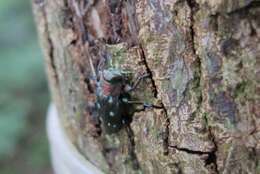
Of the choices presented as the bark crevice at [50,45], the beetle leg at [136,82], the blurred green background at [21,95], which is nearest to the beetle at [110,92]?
the beetle leg at [136,82]

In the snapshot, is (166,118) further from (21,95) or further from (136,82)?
(21,95)

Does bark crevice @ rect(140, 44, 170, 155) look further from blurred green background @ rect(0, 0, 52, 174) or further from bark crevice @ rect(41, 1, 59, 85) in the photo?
blurred green background @ rect(0, 0, 52, 174)

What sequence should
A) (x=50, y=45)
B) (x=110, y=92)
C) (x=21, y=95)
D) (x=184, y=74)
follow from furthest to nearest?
(x=21, y=95) → (x=50, y=45) → (x=110, y=92) → (x=184, y=74)

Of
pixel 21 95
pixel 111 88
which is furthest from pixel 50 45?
pixel 21 95

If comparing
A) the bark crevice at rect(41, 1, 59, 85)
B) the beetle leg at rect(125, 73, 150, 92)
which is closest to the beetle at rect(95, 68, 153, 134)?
the beetle leg at rect(125, 73, 150, 92)

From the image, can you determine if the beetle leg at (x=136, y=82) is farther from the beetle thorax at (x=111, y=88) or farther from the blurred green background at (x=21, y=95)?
the blurred green background at (x=21, y=95)

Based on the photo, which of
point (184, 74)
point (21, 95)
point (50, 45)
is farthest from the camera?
point (21, 95)

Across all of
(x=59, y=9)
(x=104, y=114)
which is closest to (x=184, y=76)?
(x=104, y=114)
